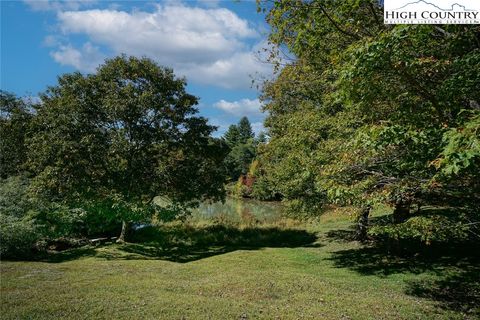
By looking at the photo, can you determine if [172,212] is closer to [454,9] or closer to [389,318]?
[389,318]

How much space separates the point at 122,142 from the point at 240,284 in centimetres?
1103

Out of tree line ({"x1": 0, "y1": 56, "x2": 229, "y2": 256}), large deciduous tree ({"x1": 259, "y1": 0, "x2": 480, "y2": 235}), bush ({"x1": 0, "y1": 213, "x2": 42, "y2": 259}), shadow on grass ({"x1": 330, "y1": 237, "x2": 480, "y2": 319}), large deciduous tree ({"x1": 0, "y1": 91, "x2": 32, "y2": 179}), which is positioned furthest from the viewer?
large deciduous tree ({"x1": 0, "y1": 91, "x2": 32, "y2": 179})

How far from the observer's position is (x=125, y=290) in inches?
430

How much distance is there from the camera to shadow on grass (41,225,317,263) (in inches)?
763

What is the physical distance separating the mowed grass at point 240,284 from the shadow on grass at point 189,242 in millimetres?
116

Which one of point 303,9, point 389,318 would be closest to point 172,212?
point 389,318

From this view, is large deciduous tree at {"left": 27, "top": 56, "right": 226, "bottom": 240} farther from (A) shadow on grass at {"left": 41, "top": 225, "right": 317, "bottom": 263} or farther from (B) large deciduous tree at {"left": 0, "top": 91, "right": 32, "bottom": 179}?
(B) large deciduous tree at {"left": 0, "top": 91, "right": 32, "bottom": 179}

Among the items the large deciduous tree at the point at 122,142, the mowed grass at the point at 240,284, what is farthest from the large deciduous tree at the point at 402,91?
the large deciduous tree at the point at 122,142

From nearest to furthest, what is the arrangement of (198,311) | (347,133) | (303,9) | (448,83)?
(448,83) → (303,9) → (198,311) → (347,133)

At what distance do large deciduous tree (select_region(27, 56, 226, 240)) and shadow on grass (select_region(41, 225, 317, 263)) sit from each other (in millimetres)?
2010

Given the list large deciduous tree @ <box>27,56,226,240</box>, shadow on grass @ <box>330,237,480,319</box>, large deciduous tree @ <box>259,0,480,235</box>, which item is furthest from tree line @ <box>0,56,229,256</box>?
large deciduous tree @ <box>259,0,480,235</box>

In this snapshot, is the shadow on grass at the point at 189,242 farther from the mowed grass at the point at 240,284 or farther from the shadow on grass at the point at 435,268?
the shadow on grass at the point at 435,268

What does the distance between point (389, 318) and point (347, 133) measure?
5.95m

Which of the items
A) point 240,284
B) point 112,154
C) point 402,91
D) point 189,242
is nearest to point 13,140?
point 112,154
